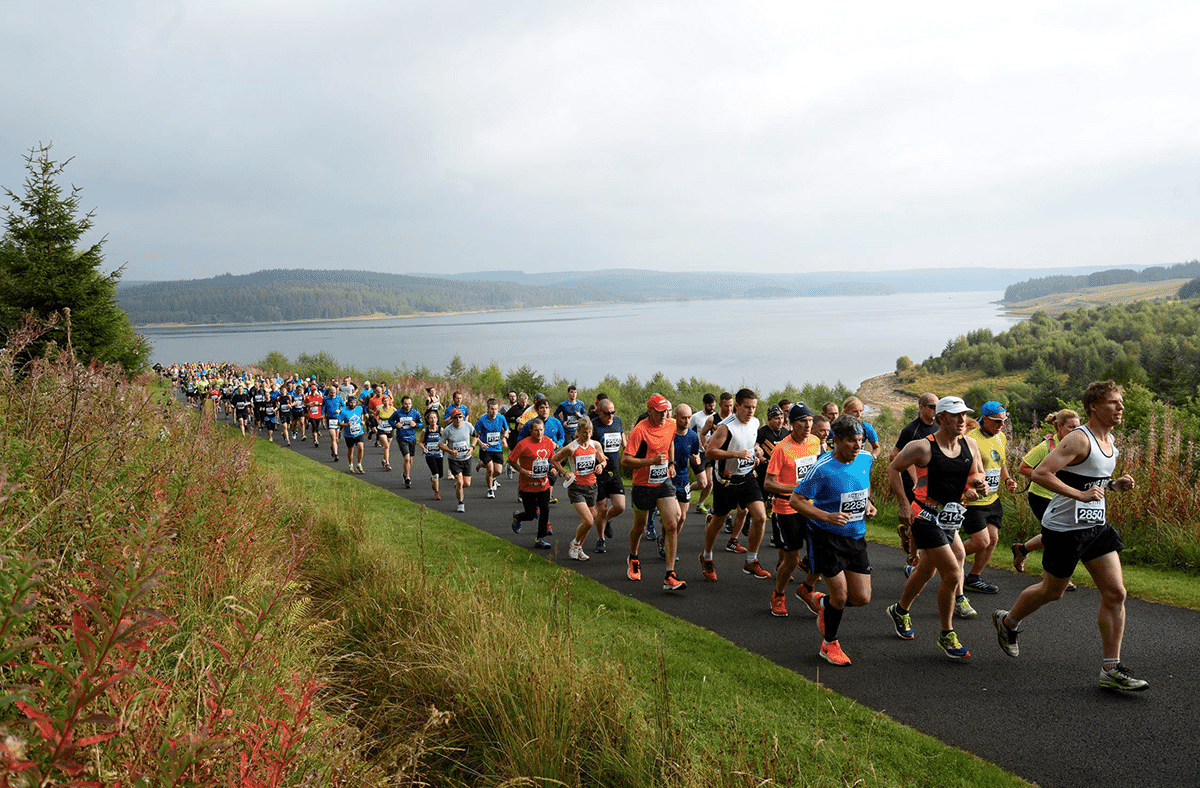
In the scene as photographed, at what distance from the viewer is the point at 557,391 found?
100 ft

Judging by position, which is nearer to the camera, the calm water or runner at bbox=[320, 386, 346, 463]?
runner at bbox=[320, 386, 346, 463]

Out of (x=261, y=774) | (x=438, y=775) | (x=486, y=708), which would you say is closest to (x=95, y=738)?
(x=261, y=774)

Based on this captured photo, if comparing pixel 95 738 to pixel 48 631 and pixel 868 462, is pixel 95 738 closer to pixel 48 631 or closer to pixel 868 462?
pixel 48 631

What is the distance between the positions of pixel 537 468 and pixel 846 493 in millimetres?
5038

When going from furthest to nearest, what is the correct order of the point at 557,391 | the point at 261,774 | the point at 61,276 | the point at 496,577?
the point at 557,391 < the point at 61,276 < the point at 496,577 < the point at 261,774

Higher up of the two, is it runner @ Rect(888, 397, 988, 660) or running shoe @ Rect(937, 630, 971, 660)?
runner @ Rect(888, 397, 988, 660)

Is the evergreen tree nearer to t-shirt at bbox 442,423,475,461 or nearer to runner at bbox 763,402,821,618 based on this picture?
t-shirt at bbox 442,423,475,461

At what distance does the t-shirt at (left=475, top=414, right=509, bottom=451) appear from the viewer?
13.4 meters

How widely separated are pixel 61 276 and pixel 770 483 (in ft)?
64.3

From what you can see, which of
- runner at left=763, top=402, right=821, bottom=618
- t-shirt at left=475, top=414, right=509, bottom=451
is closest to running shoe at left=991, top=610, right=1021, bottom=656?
runner at left=763, top=402, right=821, bottom=618

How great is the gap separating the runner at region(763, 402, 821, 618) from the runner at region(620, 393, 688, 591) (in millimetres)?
1206

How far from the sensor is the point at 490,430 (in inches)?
531

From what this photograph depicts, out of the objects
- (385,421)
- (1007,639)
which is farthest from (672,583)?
(385,421)

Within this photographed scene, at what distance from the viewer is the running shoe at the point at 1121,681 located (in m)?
5.11
